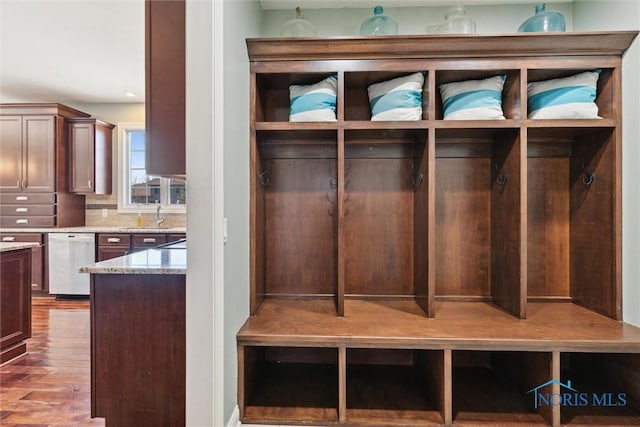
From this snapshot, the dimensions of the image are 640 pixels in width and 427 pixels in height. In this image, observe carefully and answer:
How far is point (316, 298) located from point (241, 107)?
1.22 m

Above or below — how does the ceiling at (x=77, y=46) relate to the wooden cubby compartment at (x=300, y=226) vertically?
above

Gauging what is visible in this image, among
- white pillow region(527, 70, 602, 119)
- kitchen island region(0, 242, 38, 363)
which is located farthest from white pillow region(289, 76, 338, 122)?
kitchen island region(0, 242, 38, 363)

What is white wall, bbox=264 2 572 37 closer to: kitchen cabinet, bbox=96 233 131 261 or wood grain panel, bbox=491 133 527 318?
wood grain panel, bbox=491 133 527 318

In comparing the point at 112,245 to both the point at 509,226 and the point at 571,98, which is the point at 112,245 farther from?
the point at 571,98

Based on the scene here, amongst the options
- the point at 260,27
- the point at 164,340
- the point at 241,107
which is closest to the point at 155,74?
the point at 241,107

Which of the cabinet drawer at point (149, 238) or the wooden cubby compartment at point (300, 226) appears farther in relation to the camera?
the cabinet drawer at point (149, 238)

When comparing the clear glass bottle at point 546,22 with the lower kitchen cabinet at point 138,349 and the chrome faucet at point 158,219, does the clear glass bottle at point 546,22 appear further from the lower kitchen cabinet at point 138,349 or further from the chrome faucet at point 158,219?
the chrome faucet at point 158,219

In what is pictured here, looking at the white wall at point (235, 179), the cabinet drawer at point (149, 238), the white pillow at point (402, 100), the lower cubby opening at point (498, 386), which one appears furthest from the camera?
the cabinet drawer at point (149, 238)

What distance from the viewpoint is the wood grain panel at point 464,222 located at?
2.16 meters

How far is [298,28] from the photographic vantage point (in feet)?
6.65

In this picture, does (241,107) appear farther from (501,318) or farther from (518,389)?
(518,389)

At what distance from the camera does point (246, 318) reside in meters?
1.80

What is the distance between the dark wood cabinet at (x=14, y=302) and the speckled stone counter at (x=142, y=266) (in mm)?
1517
